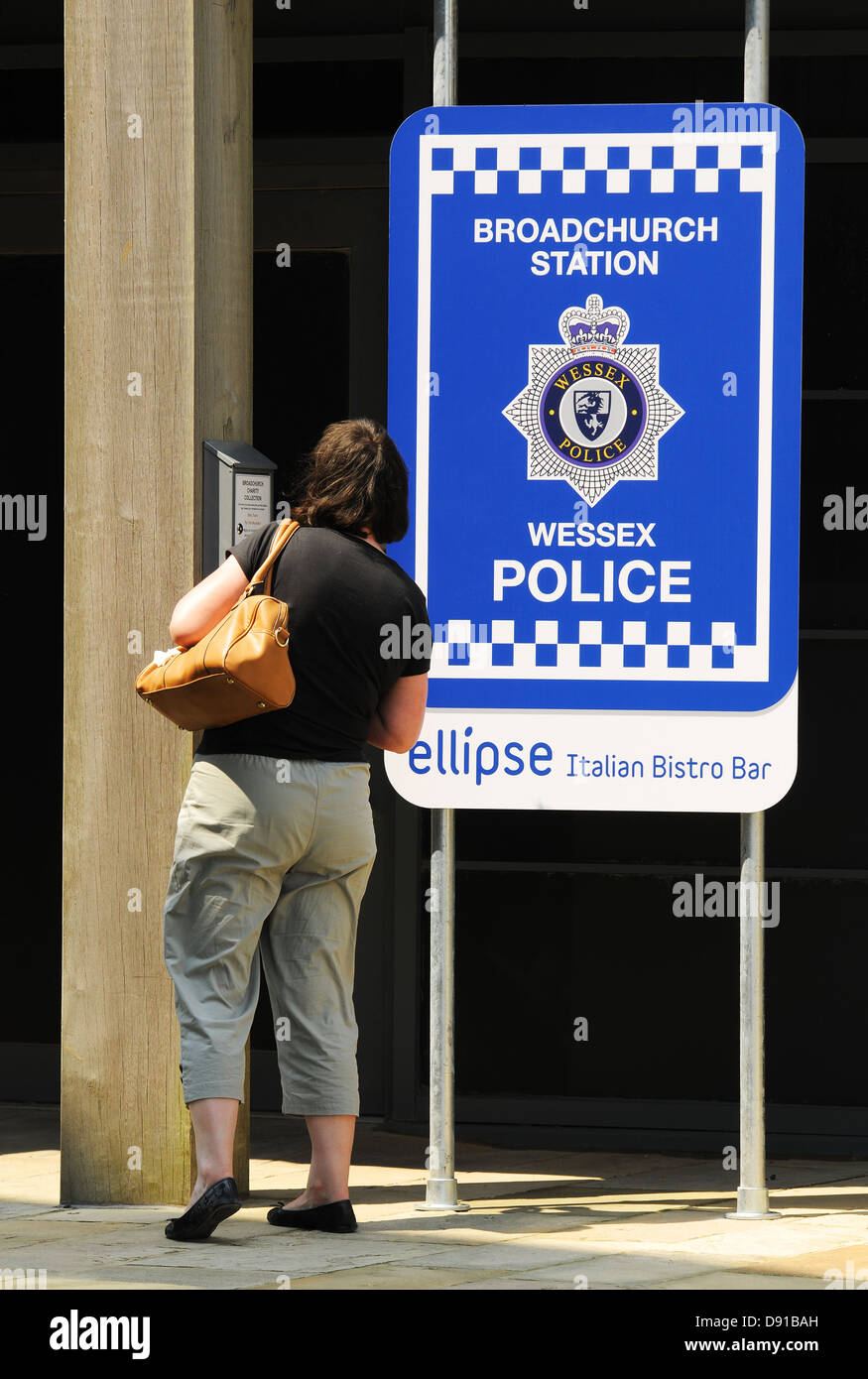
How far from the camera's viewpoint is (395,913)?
23.9 ft

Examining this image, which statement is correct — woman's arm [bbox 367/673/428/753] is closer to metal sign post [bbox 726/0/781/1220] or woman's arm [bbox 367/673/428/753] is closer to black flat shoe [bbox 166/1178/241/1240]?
metal sign post [bbox 726/0/781/1220]

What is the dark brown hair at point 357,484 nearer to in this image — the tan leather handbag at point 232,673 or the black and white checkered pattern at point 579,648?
the tan leather handbag at point 232,673

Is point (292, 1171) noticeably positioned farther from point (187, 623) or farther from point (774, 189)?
point (774, 189)

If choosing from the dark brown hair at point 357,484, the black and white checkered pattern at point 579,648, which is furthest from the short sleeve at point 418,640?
the black and white checkered pattern at point 579,648

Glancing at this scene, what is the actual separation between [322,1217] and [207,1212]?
353 mm

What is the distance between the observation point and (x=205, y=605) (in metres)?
4.96

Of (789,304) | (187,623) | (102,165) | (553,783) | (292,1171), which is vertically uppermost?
(102,165)

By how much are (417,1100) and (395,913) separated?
0.61 metres

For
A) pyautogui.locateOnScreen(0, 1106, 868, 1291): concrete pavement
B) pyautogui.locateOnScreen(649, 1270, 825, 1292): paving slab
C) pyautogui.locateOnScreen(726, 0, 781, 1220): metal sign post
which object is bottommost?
pyautogui.locateOnScreen(0, 1106, 868, 1291): concrete pavement

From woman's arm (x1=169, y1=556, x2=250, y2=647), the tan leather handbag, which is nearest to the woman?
woman's arm (x1=169, y1=556, x2=250, y2=647)

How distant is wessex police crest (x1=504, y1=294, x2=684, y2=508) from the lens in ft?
18.4

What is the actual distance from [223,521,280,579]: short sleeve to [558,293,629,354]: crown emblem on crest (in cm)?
102
